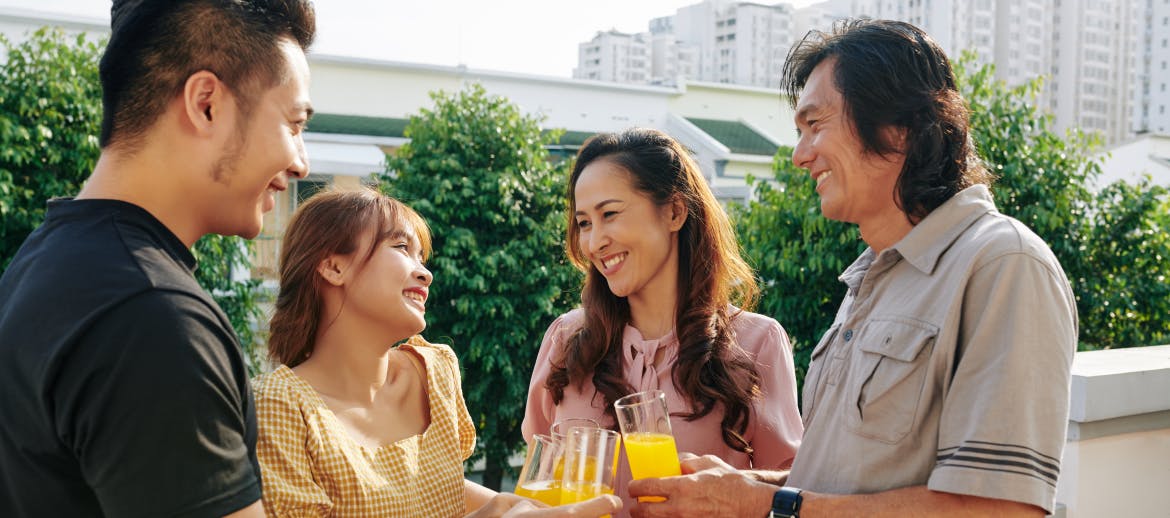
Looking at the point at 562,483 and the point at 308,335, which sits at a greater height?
the point at 308,335

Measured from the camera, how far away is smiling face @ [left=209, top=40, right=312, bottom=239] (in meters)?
1.43

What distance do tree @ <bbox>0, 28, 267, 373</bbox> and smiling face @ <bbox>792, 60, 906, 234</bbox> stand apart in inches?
256

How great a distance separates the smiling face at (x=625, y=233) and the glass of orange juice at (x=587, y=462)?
0.95m

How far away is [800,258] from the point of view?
23.7 feet

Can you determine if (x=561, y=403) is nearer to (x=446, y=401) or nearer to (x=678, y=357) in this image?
(x=678, y=357)

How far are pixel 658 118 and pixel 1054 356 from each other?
63.3ft

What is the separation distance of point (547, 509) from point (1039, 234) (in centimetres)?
624

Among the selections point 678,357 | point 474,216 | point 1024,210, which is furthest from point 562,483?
point 474,216

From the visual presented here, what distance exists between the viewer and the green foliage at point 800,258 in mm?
6938

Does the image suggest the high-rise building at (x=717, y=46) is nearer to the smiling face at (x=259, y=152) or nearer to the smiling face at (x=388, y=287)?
the smiling face at (x=388, y=287)

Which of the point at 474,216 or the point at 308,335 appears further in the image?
the point at 474,216

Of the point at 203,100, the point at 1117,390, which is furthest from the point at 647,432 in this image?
the point at 1117,390

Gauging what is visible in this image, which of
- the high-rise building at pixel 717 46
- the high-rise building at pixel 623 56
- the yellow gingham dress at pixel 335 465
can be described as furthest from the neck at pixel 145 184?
the high-rise building at pixel 623 56

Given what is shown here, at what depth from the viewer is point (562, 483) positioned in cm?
199
